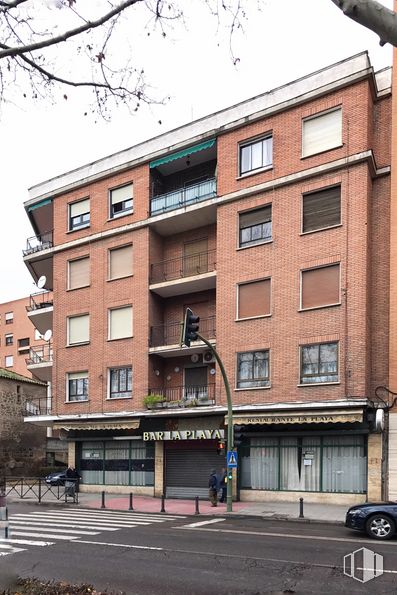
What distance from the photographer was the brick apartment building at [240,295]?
65.3ft

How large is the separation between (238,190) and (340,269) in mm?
5331

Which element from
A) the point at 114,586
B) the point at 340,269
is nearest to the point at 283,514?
the point at 340,269

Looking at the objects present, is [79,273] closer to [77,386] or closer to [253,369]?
[77,386]

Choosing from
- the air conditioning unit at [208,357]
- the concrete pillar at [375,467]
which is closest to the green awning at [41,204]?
the air conditioning unit at [208,357]

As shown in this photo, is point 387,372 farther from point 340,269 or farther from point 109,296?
point 109,296

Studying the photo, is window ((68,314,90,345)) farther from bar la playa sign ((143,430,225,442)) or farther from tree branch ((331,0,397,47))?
tree branch ((331,0,397,47))

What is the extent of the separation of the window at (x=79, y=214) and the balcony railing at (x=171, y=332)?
6.25 meters

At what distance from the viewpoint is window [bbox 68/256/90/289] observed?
27.5 meters

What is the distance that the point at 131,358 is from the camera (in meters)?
25.3

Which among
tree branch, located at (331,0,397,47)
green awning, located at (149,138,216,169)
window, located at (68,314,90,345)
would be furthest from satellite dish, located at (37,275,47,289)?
tree branch, located at (331,0,397,47)

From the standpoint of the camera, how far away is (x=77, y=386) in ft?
89.2

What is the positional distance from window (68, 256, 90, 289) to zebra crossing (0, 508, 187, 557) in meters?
11.2

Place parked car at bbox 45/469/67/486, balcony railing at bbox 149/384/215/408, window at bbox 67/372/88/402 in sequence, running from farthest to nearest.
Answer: parked car at bbox 45/469/67/486
window at bbox 67/372/88/402
balcony railing at bbox 149/384/215/408

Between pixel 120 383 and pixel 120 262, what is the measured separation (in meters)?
5.34
